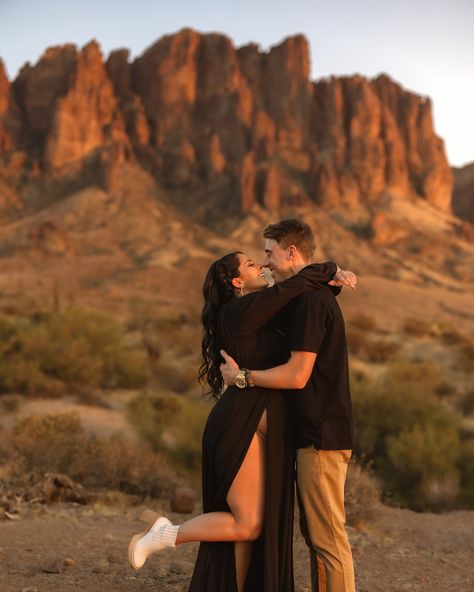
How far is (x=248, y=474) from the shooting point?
11.7 ft

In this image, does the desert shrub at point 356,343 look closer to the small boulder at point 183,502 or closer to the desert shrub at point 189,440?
the desert shrub at point 189,440

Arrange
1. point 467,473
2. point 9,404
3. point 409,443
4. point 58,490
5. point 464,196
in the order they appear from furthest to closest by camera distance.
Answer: point 464,196 < point 9,404 < point 409,443 < point 467,473 < point 58,490

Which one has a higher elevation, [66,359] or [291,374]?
[291,374]

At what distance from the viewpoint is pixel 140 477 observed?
7.77 meters

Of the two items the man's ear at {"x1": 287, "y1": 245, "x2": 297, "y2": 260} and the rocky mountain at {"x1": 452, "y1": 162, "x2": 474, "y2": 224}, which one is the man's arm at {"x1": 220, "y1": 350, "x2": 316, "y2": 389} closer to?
the man's ear at {"x1": 287, "y1": 245, "x2": 297, "y2": 260}

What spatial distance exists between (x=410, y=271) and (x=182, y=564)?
5001 cm

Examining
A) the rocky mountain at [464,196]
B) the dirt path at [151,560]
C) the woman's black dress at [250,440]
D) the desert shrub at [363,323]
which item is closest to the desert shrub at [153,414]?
the dirt path at [151,560]

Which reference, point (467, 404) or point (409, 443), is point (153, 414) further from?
point (467, 404)

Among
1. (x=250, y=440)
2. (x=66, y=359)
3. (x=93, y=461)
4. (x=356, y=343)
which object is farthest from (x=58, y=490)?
(x=356, y=343)

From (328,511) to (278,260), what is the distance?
1293 mm

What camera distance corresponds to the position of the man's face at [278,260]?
149 inches

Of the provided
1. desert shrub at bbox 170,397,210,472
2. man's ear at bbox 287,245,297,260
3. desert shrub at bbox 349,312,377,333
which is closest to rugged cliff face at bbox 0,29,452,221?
desert shrub at bbox 349,312,377,333

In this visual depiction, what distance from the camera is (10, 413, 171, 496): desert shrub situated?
25.5ft

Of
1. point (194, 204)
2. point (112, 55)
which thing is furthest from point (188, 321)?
point (112, 55)
